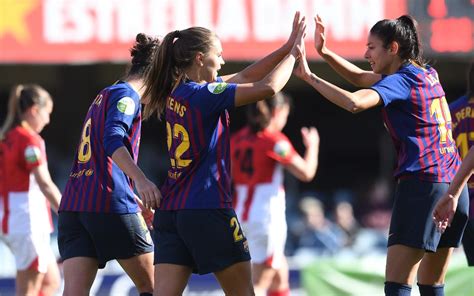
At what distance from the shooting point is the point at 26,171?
308 inches

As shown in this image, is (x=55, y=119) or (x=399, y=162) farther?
(x=55, y=119)

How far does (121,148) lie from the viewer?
17.0ft

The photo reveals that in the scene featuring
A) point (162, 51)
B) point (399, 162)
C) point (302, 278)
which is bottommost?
point (302, 278)

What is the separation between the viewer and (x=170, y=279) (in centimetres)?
520

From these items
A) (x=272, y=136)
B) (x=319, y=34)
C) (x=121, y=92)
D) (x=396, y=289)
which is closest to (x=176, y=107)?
(x=121, y=92)

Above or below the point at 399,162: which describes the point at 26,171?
below

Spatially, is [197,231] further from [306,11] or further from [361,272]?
[306,11]

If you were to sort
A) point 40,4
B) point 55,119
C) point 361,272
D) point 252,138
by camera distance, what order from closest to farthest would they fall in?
1. point 252,138
2. point 361,272
3. point 40,4
4. point 55,119

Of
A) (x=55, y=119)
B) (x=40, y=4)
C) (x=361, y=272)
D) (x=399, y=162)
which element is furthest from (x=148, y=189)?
(x=55, y=119)

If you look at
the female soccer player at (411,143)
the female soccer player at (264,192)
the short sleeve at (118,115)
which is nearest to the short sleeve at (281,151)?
the female soccer player at (264,192)

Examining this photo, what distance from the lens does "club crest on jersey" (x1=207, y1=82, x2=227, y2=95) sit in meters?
5.12

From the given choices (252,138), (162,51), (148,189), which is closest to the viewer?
(148,189)

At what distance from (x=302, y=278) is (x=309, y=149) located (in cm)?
263

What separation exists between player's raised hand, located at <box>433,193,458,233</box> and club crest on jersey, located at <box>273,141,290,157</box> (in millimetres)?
3227
